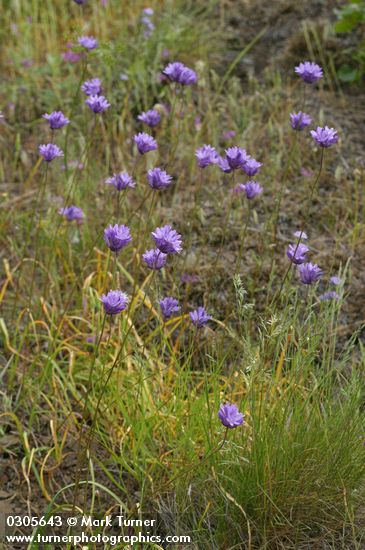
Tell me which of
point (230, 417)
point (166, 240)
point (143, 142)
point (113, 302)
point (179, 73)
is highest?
point (179, 73)

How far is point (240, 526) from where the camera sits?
6.83 feet

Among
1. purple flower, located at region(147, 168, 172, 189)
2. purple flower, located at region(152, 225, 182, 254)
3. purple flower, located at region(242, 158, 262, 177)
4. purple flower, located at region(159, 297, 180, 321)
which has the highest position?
purple flower, located at region(242, 158, 262, 177)

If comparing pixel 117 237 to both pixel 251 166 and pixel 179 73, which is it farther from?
pixel 179 73

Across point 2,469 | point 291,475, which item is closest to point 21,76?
point 2,469

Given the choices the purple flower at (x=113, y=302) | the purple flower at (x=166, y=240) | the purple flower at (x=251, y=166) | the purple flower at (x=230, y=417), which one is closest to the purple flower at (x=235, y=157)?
the purple flower at (x=251, y=166)

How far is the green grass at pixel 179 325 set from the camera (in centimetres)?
210

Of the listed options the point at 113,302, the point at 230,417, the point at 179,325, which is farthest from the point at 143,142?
the point at 230,417

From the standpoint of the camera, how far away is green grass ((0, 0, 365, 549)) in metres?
2.10

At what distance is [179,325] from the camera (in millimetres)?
3033

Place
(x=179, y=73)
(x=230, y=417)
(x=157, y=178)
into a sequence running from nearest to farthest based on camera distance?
(x=230, y=417)
(x=157, y=178)
(x=179, y=73)

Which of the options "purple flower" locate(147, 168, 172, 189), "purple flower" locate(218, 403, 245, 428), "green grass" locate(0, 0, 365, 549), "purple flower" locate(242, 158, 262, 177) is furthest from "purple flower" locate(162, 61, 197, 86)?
"purple flower" locate(218, 403, 245, 428)

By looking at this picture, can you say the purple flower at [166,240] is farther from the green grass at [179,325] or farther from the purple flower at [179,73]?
the purple flower at [179,73]

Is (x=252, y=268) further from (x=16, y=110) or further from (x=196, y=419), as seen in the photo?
(x=16, y=110)

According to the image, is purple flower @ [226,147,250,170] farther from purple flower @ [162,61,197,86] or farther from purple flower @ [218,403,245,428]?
purple flower @ [218,403,245,428]
